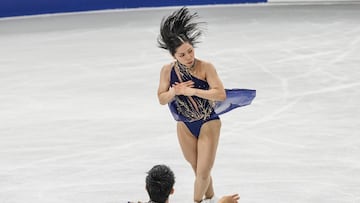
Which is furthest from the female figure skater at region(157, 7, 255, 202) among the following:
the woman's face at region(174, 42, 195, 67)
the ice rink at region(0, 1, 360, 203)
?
the ice rink at region(0, 1, 360, 203)

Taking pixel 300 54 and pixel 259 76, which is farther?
pixel 300 54

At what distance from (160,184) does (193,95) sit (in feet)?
3.29

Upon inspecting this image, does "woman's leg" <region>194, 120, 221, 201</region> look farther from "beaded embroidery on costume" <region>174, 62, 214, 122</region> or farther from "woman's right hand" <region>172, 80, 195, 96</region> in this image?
"woman's right hand" <region>172, 80, 195, 96</region>

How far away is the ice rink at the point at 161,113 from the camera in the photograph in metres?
5.13

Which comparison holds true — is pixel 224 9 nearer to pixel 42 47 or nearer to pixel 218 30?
pixel 218 30

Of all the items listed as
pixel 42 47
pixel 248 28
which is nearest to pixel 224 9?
pixel 248 28

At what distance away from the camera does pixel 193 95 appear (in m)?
3.94

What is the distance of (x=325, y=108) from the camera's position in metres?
6.82

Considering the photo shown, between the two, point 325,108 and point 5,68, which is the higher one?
point 325,108

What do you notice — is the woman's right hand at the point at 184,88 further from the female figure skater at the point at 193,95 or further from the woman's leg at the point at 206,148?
the woman's leg at the point at 206,148

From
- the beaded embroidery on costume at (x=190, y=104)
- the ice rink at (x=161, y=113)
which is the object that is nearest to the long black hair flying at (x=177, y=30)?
the beaded embroidery on costume at (x=190, y=104)

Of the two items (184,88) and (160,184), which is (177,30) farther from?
(160,184)

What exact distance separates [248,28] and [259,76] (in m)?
2.97

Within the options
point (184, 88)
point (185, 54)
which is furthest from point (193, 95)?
point (185, 54)
